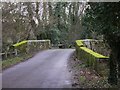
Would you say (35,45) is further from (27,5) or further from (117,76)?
(117,76)

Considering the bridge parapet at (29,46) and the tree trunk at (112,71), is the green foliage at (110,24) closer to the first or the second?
the tree trunk at (112,71)

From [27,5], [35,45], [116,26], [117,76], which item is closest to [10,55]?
[35,45]

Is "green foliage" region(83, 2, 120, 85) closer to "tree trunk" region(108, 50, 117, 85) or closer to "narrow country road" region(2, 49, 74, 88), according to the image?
"tree trunk" region(108, 50, 117, 85)

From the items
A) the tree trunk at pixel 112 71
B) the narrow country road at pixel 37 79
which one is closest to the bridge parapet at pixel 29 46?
the narrow country road at pixel 37 79

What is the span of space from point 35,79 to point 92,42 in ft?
41.2

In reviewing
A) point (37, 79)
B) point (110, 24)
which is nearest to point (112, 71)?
point (110, 24)

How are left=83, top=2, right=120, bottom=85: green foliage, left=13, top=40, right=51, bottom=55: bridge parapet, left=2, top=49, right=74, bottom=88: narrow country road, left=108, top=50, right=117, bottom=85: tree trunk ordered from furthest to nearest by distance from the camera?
left=13, top=40, right=51, bottom=55: bridge parapet
left=2, top=49, right=74, bottom=88: narrow country road
left=108, top=50, right=117, bottom=85: tree trunk
left=83, top=2, right=120, bottom=85: green foliage

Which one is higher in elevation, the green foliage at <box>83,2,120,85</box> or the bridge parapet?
the green foliage at <box>83,2,120,85</box>

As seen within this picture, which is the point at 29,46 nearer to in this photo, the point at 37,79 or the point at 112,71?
the point at 37,79

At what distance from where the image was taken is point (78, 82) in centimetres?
1224

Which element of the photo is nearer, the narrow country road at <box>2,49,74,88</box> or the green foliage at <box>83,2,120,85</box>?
the green foliage at <box>83,2,120,85</box>

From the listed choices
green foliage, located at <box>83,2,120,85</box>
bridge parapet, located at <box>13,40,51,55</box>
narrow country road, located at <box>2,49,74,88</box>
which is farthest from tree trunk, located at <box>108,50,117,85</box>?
bridge parapet, located at <box>13,40,51,55</box>

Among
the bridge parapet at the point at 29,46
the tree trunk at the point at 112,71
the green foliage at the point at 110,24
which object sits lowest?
the bridge parapet at the point at 29,46

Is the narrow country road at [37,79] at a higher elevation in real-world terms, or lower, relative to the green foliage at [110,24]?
lower
